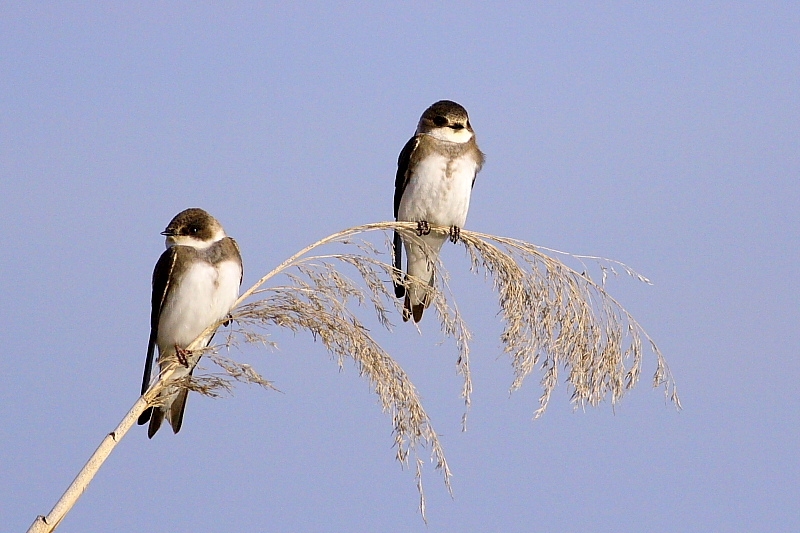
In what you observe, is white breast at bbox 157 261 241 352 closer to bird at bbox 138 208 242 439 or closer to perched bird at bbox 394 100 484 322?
bird at bbox 138 208 242 439

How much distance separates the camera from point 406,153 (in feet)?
20.4

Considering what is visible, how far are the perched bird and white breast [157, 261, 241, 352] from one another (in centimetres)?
132

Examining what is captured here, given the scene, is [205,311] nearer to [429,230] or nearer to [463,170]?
[429,230]

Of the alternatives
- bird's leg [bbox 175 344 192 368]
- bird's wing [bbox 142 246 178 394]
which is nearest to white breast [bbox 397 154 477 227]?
bird's wing [bbox 142 246 178 394]

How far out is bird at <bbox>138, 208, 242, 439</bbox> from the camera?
478 cm

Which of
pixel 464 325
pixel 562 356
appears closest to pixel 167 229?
pixel 464 325

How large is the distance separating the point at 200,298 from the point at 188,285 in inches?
3.5

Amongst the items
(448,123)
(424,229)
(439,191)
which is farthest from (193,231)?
(448,123)

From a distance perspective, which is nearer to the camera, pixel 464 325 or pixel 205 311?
pixel 464 325

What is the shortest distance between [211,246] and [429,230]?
142 cm

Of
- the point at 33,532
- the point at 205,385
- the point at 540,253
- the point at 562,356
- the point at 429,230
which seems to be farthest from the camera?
the point at 429,230

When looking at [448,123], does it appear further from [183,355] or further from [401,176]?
[183,355]

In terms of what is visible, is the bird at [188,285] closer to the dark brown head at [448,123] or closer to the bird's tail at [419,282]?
the bird's tail at [419,282]

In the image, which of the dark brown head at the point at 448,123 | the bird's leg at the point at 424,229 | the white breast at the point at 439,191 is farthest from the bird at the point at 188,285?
the dark brown head at the point at 448,123
